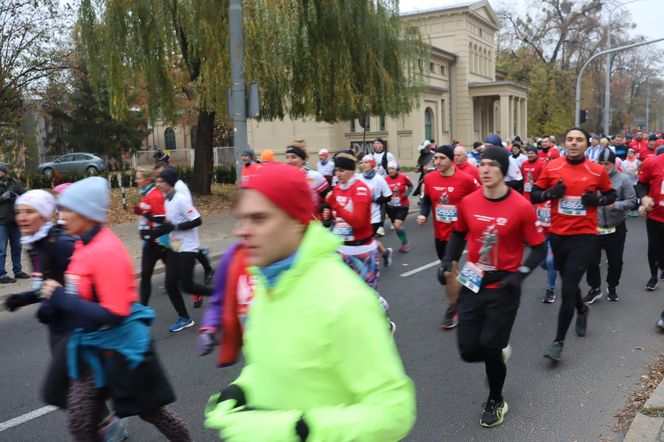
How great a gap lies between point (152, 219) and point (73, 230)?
134 inches

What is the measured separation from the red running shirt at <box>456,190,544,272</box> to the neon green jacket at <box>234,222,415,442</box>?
99.7 inches

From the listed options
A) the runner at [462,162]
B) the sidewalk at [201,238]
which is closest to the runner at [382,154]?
the sidewalk at [201,238]

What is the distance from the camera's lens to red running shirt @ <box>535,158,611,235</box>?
16.8 feet

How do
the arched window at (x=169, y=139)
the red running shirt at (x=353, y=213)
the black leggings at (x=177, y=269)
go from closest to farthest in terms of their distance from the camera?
the red running shirt at (x=353, y=213) < the black leggings at (x=177, y=269) < the arched window at (x=169, y=139)

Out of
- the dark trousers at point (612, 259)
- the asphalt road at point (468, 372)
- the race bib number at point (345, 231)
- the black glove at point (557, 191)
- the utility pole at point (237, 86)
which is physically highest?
the utility pole at point (237, 86)

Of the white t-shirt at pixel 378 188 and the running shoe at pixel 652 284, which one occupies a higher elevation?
the white t-shirt at pixel 378 188

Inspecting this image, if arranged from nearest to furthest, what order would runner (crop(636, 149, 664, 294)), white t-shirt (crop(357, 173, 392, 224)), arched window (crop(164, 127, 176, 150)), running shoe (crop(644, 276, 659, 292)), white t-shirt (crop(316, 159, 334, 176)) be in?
runner (crop(636, 149, 664, 294)), white t-shirt (crop(357, 173, 392, 224)), running shoe (crop(644, 276, 659, 292)), white t-shirt (crop(316, 159, 334, 176)), arched window (crop(164, 127, 176, 150))

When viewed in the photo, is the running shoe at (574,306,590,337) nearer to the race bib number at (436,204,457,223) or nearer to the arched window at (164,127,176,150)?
the race bib number at (436,204,457,223)

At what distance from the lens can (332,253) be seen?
170 cm

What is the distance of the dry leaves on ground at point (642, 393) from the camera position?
4.03m

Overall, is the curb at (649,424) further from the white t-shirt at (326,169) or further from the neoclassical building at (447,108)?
the neoclassical building at (447,108)

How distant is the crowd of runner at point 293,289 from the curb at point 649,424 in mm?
838

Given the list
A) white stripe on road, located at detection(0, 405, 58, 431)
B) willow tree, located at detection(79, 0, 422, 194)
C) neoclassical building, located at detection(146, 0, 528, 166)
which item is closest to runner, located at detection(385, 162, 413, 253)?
willow tree, located at detection(79, 0, 422, 194)

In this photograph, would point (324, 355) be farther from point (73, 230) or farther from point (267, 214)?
point (73, 230)
